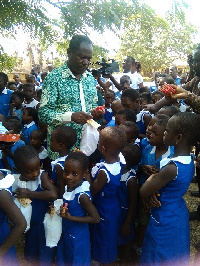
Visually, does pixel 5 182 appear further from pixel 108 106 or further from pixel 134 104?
pixel 108 106

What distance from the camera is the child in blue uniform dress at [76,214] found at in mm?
2018

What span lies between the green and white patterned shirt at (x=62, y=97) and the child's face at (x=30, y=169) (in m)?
0.45

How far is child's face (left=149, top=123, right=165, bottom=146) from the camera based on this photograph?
2.39 meters

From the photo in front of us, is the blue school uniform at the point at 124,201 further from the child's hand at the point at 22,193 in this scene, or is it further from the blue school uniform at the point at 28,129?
the blue school uniform at the point at 28,129

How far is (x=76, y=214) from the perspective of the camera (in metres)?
2.04

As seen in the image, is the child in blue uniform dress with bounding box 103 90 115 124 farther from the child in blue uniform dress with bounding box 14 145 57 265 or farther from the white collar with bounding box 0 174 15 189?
the white collar with bounding box 0 174 15 189

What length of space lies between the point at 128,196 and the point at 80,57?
131 centimetres

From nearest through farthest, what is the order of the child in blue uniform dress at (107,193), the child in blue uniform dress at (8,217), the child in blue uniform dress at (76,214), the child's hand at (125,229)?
the child in blue uniform dress at (8,217) < the child in blue uniform dress at (76,214) < the child in blue uniform dress at (107,193) < the child's hand at (125,229)

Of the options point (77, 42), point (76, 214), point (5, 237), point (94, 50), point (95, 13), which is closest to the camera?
point (5, 237)

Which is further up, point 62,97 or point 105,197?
point 62,97

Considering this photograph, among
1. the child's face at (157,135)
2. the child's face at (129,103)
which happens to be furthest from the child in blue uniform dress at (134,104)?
the child's face at (157,135)

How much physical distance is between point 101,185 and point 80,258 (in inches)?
22.6

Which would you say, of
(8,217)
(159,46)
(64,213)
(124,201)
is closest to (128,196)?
(124,201)

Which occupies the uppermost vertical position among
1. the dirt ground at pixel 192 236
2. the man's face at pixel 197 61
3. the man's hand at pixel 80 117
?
the man's face at pixel 197 61
